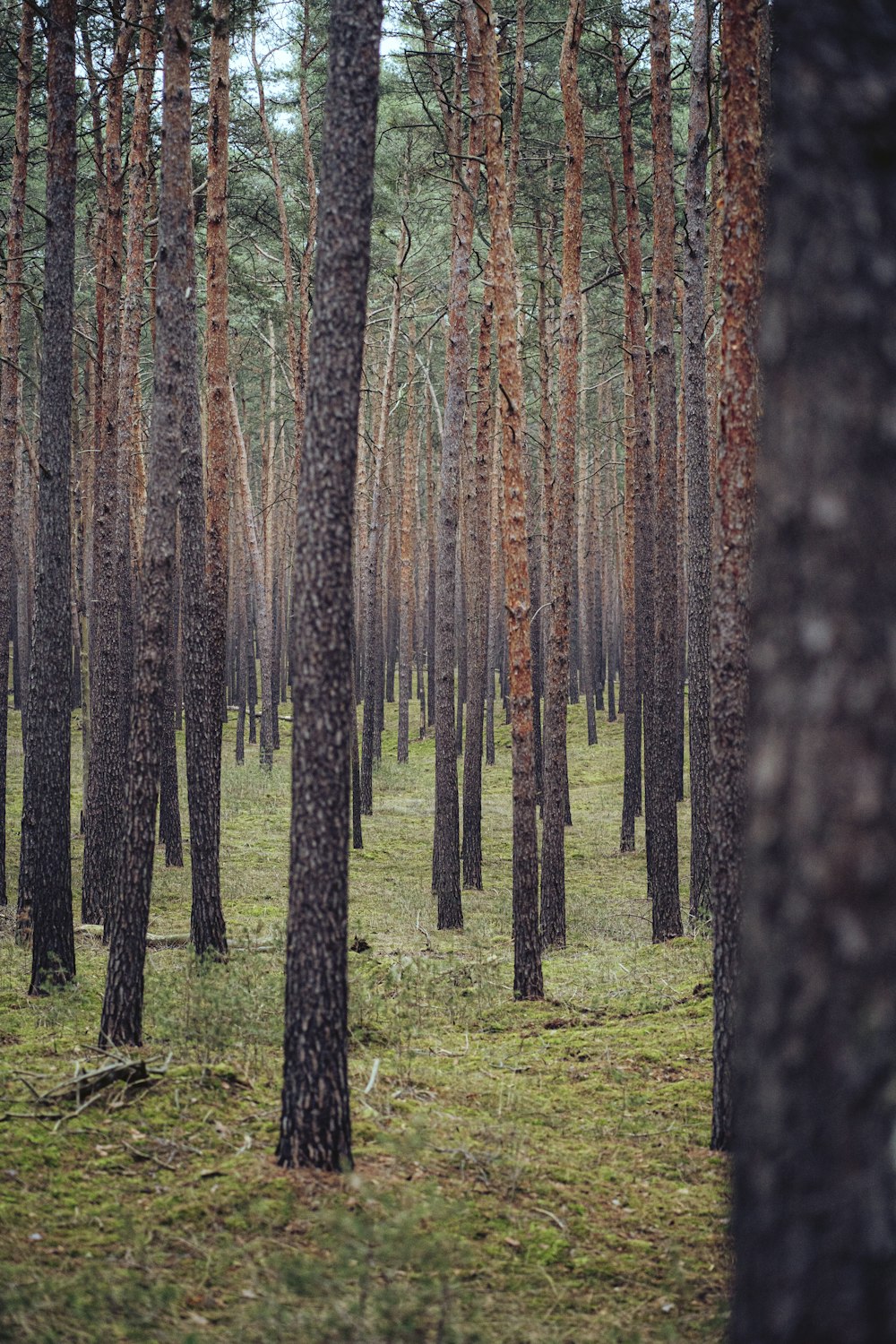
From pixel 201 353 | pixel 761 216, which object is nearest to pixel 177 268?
pixel 761 216

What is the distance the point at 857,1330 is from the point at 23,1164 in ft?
13.9

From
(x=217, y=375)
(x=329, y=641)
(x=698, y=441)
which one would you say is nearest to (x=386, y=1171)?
(x=329, y=641)

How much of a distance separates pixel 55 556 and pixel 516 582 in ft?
13.1

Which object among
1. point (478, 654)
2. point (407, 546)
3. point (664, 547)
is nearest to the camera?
point (664, 547)

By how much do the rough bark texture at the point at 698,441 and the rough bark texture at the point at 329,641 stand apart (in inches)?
201

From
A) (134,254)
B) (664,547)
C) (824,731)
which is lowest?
(824,731)

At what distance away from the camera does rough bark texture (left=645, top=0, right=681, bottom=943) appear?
1155 cm

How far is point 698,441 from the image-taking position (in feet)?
36.0

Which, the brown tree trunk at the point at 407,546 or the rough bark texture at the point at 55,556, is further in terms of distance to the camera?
the brown tree trunk at the point at 407,546

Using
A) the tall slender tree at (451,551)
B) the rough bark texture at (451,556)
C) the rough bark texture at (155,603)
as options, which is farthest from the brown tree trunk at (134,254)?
the rough bark texture at (451,556)

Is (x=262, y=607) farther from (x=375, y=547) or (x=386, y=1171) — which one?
(x=386, y=1171)

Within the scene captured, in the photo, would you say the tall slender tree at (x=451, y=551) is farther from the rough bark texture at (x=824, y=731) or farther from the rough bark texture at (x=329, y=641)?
the rough bark texture at (x=824, y=731)

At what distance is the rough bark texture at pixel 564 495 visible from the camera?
10.8m

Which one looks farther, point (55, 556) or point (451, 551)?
point (451, 551)
